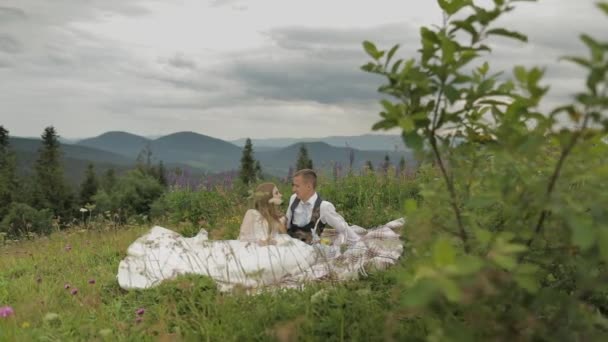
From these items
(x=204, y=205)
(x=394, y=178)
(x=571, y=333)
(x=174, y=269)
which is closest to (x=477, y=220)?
(x=571, y=333)

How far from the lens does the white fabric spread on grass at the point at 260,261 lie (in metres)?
5.56

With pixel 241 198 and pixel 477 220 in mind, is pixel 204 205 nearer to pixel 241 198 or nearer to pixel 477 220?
pixel 241 198

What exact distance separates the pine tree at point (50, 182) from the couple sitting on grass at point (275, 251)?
57322 mm

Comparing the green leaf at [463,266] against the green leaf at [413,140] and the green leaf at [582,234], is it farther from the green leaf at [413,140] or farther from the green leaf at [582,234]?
the green leaf at [413,140]

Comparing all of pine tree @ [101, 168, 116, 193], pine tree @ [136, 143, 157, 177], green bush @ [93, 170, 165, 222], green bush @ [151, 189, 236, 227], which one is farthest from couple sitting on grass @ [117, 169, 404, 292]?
pine tree @ [101, 168, 116, 193]

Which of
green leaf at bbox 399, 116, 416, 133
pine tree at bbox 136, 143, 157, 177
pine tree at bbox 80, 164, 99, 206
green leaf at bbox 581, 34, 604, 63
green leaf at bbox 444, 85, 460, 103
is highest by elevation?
green leaf at bbox 581, 34, 604, 63

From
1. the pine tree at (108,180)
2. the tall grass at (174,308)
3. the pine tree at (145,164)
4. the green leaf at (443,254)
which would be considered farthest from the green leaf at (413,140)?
the pine tree at (108,180)

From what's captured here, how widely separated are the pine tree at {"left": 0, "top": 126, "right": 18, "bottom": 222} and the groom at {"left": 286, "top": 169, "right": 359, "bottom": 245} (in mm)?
57555

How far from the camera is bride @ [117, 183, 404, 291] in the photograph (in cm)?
558

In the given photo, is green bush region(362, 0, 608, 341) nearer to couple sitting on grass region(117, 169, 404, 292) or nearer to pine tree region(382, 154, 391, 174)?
couple sitting on grass region(117, 169, 404, 292)

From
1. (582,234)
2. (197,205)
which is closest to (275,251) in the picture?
(197,205)

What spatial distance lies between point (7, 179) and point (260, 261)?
206 feet

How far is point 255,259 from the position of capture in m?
6.32

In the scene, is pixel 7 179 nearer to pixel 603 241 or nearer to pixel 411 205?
pixel 411 205
